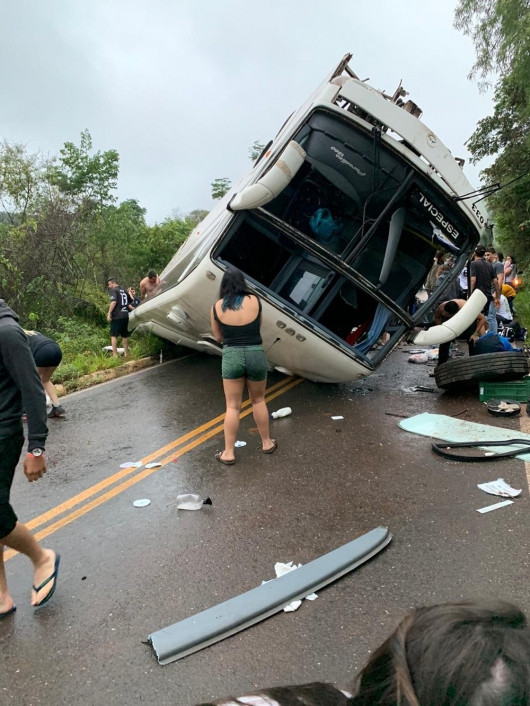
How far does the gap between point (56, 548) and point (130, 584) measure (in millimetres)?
753

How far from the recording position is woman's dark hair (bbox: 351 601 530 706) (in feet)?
2.40

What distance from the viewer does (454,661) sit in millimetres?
760

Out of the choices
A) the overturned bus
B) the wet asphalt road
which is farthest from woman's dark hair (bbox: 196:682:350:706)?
the overturned bus

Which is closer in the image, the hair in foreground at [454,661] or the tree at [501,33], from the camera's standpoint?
the hair in foreground at [454,661]

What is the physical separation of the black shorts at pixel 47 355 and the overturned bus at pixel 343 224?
1.55 metres

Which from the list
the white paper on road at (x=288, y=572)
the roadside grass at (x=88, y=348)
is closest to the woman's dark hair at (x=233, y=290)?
the white paper on road at (x=288, y=572)

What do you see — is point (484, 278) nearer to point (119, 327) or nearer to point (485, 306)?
point (485, 306)

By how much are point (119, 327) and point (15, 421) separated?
24.6 ft

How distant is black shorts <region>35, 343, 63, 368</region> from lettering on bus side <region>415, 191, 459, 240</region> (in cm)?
419

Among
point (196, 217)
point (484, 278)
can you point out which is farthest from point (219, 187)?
point (484, 278)

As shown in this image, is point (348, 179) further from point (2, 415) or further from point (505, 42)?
point (505, 42)

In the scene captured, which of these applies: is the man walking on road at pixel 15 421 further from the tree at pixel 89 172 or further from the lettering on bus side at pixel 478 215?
the tree at pixel 89 172

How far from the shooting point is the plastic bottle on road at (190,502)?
3940 mm

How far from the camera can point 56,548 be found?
3490mm
